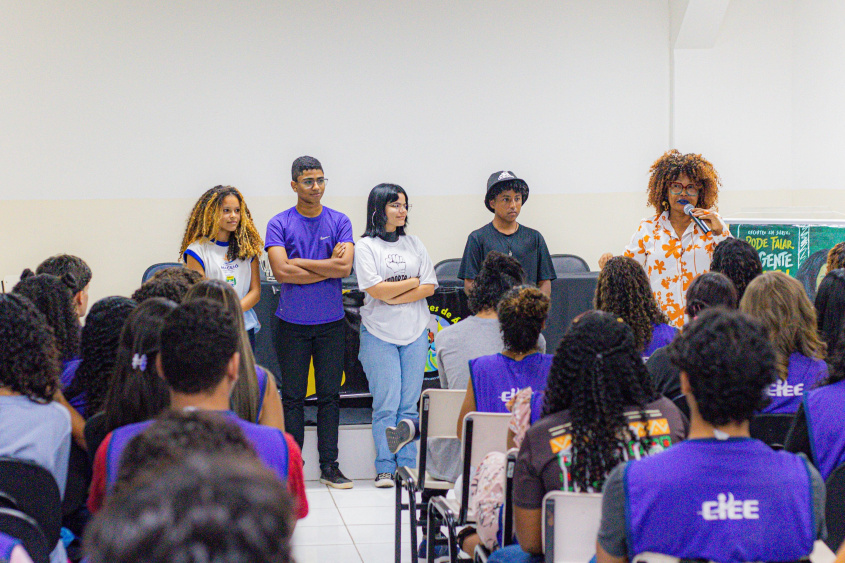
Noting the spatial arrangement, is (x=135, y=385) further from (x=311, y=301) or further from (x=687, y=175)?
(x=687, y=175)

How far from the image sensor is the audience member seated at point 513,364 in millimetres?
2420

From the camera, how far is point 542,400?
195 centimetres

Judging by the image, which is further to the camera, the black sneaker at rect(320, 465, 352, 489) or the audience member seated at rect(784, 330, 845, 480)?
the black sneaker at rect(320, 465, 352, 489)

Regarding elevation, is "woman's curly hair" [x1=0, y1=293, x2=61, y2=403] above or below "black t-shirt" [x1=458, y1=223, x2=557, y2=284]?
below

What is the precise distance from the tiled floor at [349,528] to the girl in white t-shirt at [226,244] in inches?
36.1

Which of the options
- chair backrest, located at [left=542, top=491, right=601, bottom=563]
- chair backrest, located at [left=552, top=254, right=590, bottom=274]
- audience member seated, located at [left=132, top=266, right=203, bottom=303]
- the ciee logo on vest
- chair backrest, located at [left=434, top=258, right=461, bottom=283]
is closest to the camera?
the ciee logo on vest

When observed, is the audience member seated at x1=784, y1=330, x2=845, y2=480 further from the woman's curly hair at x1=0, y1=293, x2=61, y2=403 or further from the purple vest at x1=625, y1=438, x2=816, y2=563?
the woman's curly hair at x1=0, y1=293, x2=61, y2=403

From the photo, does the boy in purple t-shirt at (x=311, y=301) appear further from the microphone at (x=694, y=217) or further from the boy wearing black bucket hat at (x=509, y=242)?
the microphone at (x=694, y=217)

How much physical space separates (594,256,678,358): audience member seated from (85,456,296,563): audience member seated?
228 cm

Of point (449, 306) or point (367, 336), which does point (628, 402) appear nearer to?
point (367, 336)

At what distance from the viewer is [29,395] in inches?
73.2

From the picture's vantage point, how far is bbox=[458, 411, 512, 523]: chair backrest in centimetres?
224

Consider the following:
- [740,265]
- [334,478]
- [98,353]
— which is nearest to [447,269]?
[334,478]

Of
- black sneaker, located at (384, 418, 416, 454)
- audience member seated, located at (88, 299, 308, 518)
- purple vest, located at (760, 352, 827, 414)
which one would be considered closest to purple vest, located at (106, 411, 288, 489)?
audience member seated, located at (88, 299, 308, 518)
